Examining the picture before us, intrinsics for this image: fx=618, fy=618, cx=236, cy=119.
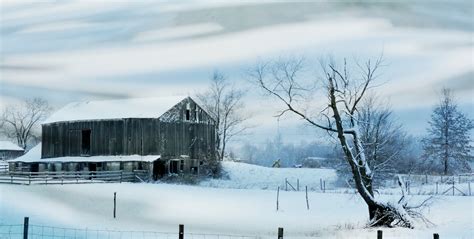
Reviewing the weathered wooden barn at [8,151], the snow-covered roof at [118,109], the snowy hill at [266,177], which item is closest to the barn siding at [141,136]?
the snow-covered roof at [118,109]

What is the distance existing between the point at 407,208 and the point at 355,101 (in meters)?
2.99

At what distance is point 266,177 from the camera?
119ft

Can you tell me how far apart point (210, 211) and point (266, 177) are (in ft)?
56.0

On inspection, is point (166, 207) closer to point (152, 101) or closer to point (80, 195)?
point (80, 195)

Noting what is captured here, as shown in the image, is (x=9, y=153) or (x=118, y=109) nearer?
(x=118, y=109)

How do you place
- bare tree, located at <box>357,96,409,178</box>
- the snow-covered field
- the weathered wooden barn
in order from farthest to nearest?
1. the weathered wooden barn
2. bare tree, located at <box>357,96,409,178</box>
3. the snow-covered field

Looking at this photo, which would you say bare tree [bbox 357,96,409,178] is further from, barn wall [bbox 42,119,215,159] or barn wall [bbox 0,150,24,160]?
barn wall [bbox 0,150,24,160]

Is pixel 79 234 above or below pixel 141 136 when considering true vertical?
below

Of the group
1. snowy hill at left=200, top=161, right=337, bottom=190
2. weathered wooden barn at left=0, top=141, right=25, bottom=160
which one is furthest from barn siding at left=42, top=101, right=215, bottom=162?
weathered wooden barn at left=0, top=141, right=25, bottom=160

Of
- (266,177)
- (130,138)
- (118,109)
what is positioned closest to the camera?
(130,138)

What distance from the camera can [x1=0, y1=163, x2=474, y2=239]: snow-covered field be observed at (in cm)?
1494

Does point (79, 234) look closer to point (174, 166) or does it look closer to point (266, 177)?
point (174, 166)

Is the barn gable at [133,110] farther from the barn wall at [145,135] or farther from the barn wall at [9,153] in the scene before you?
the barn wall at [9,153]

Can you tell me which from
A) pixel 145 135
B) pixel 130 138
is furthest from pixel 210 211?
pixel 130 138
